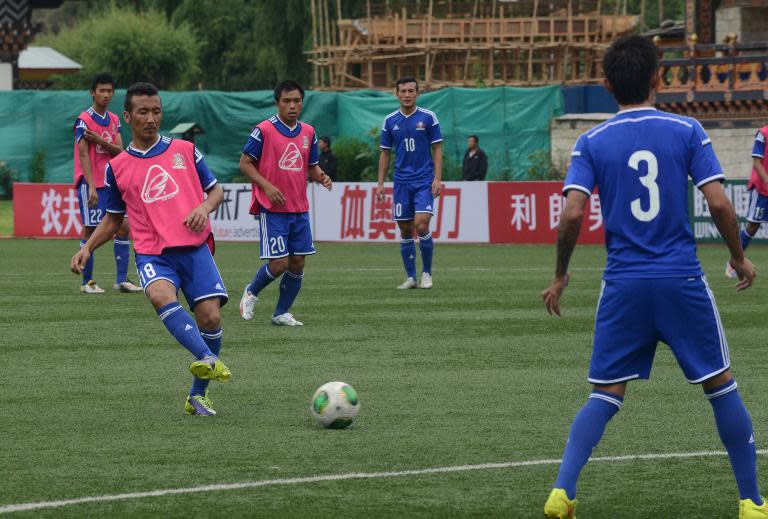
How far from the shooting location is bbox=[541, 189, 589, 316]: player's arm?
5.88m

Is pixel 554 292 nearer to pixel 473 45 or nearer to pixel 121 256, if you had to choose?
pixel 121 256

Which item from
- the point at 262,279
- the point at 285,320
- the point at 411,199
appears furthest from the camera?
the point at 411,199

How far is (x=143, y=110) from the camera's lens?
859 cm

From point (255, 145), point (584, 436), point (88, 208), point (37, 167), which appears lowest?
point (37, 167)

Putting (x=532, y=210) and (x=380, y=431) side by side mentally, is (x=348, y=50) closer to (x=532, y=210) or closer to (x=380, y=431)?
(x=532, y=210)

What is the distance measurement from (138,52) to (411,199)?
4032 cm

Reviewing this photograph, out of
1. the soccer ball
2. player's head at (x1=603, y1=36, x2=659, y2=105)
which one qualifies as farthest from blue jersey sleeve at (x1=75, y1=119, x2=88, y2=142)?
player's head at (x1=603, y1=36, x2=659, y2=105)

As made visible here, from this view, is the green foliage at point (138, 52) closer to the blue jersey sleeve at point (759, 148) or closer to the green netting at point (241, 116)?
the green netting at point (241, 116)

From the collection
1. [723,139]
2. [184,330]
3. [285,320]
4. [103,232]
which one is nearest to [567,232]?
[184,330]

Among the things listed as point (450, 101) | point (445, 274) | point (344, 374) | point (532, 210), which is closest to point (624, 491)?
point (344, 374)

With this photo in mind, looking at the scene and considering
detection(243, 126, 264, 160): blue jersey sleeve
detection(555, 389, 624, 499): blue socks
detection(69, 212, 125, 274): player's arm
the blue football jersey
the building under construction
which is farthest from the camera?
the building under construction

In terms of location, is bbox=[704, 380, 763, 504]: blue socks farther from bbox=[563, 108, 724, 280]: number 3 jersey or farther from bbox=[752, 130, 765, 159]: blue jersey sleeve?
bbox=[752, 130, 765, 159]: blue jersey sleeve

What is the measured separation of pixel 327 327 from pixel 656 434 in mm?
5699

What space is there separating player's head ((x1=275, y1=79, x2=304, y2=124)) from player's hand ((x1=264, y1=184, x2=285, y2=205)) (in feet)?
2.33
